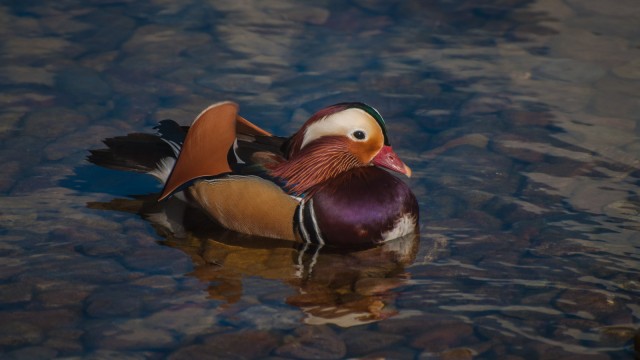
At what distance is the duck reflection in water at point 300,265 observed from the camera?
6.18 m

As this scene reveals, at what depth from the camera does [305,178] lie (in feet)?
23.2

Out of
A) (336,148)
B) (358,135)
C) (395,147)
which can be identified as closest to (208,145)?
(336,148)

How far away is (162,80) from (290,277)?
3256 millimetres

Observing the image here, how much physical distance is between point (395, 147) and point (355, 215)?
4.62 ft

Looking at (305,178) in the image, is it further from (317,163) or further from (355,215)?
(355,215)

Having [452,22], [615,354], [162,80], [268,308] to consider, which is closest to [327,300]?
[268,308]

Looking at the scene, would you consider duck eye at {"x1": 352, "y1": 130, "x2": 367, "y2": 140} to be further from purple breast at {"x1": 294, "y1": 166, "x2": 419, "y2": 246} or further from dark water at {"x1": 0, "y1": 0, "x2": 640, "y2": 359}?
dark water at {"x1": 0, "y1": 0, "x2": 640, "y2": 359}

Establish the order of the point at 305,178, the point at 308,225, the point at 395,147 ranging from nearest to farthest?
the point at 308,225 → the point at 305,178 → the point at 395,147

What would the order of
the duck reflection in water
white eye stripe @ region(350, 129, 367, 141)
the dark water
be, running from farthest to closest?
white eye stripe @ region(350, 129, 367, 141), the duck reflection in water, the dark water

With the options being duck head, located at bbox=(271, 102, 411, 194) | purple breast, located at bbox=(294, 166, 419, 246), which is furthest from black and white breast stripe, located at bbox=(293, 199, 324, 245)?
duck head, located at bbox=(271, 102, 411, 194)

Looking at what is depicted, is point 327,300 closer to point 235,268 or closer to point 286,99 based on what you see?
point 235,268

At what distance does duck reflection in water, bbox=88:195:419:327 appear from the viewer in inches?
243

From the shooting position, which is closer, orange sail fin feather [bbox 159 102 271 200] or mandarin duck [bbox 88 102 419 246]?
mandarin duck [bbox 88 102 419 246]

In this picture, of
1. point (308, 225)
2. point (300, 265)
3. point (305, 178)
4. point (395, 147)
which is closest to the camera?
point (300, 265)
